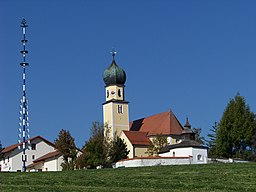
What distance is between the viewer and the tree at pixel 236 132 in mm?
83062

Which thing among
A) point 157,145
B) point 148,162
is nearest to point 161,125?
point 157,145

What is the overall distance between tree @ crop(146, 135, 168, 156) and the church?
770 millimetres

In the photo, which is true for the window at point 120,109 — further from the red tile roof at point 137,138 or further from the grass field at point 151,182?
the grass field at point 151,182

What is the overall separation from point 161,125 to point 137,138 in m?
4.81

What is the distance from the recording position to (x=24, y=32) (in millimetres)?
58750

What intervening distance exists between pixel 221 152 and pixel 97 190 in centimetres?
5740

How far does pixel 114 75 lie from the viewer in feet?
346

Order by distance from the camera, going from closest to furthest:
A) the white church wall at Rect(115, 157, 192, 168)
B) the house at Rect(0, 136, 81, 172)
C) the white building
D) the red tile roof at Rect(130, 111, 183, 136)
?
the white church wall at Rect(115, 157, 192, 168)
the house at Rect(0, 136, 81, 172)
the white building
the red tile roof at Rect(130, 111, 183, 136)

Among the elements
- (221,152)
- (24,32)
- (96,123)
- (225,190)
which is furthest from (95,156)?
(225,190)

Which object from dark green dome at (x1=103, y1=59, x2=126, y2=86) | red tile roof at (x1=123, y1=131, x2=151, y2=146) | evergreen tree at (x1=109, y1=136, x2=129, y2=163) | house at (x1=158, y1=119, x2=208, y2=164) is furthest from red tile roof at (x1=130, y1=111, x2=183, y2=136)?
house at (x1=158, y1=119, x2=208, y2=164)

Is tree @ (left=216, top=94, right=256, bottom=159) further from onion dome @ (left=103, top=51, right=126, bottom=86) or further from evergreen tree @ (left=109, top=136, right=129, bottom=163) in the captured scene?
onion dome @ (left=103, top=51, right=126, bottom=86)

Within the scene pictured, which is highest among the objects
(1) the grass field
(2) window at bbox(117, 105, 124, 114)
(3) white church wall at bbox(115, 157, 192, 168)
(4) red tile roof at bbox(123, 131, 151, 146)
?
(2) window at bbox(117, 105, 124, 114)

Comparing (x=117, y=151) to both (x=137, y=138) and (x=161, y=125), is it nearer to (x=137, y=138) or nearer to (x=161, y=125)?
(x=137, y=138)

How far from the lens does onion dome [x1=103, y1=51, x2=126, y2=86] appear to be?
105312 millimetres
